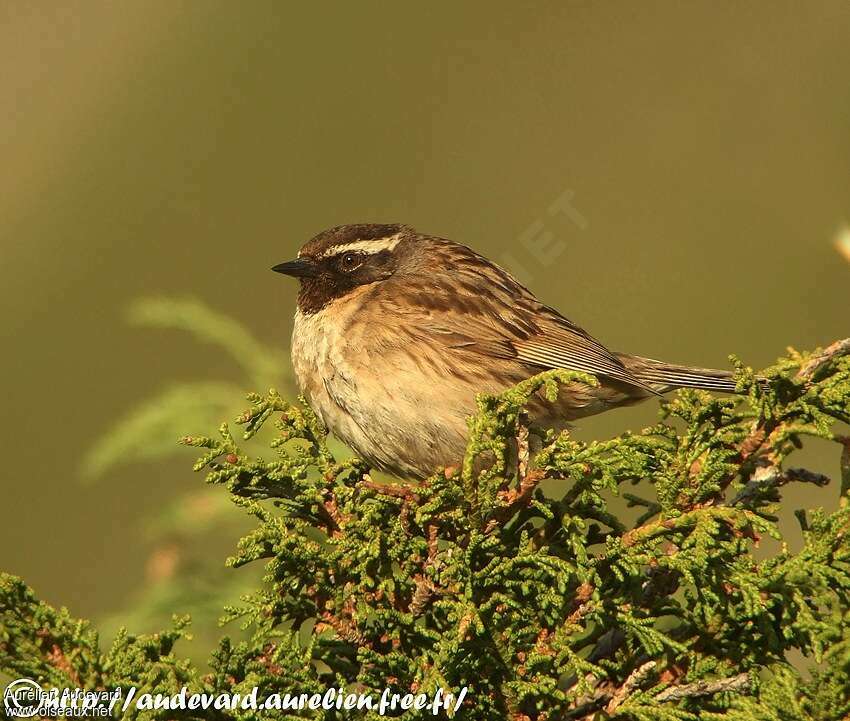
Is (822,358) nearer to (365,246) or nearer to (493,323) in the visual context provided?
(493,323)

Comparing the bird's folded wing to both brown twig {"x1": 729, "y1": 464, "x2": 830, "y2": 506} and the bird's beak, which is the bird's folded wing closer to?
the bird's beak

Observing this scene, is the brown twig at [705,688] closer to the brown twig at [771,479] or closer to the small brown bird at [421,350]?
the brown twig at [771,479]

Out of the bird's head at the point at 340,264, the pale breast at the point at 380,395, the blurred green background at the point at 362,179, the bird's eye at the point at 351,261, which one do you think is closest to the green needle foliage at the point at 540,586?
the pale breast at the point at 380,395

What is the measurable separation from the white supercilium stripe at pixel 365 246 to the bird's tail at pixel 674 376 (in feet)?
4.42

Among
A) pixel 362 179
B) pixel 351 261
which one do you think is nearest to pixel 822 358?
pixel 351 261

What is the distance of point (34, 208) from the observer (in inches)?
555

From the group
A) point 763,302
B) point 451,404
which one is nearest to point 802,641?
point 451,404

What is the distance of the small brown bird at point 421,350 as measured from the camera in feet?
17.1

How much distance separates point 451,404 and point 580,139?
24.4ft

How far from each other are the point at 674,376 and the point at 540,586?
7.33 ft

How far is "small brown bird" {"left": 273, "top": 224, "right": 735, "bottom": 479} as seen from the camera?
5.20 meters

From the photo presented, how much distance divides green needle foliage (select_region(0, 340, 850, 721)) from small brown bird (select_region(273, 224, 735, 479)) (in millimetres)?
1114

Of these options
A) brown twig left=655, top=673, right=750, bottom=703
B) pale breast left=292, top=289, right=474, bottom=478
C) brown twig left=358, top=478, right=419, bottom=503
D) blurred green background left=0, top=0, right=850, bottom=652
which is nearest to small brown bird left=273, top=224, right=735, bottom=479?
pale breast left=292, top=289, right=474, bottom=478

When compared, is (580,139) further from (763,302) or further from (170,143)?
(170,143)
